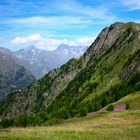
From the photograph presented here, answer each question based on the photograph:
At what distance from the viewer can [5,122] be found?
172m

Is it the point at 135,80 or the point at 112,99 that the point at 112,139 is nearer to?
the point at 112,99

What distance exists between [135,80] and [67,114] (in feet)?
169

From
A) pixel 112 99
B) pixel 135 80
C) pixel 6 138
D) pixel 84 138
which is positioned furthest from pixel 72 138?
pixel 135 80

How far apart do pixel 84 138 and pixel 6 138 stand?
5883 mm

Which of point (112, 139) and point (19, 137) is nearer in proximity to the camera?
point (19, 137)

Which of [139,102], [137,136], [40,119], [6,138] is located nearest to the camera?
[6,138]

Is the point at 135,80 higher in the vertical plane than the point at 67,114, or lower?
higher

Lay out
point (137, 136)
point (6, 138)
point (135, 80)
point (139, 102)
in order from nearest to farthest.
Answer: point (6, 138) → point (137, 136) → point (139, 102) → point (135, 80)

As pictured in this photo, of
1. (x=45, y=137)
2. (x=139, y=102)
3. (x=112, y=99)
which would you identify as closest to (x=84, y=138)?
(x=45, y=137)

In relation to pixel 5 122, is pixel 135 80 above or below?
above

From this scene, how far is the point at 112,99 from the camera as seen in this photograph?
168m

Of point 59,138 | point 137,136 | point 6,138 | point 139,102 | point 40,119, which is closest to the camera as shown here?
point 6,138

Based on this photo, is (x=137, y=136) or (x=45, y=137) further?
(x=137, y=136)

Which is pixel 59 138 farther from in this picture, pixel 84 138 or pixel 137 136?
pixel 137 136
